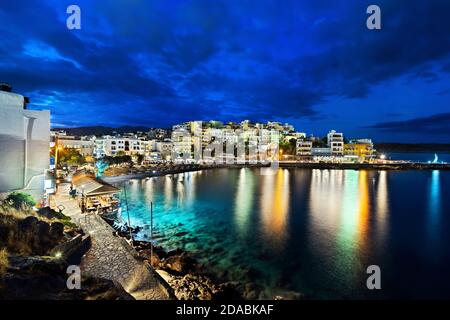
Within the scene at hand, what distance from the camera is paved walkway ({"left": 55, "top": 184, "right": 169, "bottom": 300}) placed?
846 centimetres

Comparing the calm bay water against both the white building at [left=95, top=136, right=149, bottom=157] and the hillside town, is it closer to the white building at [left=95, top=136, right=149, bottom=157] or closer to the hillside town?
the hillside town

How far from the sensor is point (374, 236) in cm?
2122

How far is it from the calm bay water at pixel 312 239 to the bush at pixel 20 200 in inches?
280

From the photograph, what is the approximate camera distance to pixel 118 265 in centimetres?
991

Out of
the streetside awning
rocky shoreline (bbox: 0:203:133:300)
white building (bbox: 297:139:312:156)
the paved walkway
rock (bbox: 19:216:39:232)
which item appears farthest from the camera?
white building (bbox: 297:139:312:156)

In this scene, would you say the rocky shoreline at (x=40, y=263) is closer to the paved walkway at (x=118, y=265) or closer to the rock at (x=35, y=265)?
the rock at (x=35, y=265)

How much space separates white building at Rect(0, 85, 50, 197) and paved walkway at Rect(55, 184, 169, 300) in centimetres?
627

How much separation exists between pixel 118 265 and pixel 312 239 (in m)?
15.1

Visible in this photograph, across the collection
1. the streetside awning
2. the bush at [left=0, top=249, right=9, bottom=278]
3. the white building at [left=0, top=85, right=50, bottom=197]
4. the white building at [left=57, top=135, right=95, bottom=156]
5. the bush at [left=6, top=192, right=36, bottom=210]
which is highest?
the white building at [left=57, top=135, right=95, bottom=156]

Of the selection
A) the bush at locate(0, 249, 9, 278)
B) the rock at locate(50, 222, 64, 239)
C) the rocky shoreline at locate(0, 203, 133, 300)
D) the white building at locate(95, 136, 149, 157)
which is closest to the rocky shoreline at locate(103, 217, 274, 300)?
the rocky shoreline at locate(0, 203, 133, 300)

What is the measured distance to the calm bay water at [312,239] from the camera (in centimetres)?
1345
